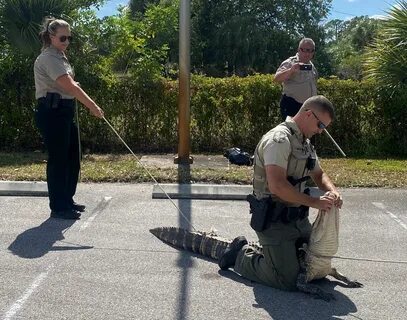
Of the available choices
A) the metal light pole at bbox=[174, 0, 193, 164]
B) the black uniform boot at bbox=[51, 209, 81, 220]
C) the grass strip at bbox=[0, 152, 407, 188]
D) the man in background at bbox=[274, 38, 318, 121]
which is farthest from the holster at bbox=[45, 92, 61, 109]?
the metal light pole at bbox=[174, 0, 193, 164]

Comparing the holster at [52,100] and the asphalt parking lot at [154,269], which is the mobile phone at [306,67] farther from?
the holster at [52,100]

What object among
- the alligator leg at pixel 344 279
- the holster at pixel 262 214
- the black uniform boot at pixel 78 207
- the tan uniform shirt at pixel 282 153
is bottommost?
the alligator leg at pixel 344 279

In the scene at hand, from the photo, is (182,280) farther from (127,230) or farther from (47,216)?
(47,216)

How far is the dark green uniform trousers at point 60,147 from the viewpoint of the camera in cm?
622

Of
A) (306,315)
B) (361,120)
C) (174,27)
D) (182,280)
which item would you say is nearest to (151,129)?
(361,120)

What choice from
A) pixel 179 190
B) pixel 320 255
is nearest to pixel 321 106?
pixel 320 255

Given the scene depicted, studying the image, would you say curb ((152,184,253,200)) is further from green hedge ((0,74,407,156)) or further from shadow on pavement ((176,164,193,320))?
green hedge ((0,74,407,156))

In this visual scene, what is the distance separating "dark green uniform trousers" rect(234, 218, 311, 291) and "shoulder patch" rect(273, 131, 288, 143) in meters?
0.60

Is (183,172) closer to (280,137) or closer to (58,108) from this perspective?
(58,108)

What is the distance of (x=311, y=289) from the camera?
450cm

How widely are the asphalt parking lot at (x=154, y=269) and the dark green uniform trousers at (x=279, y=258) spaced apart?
0.08 meters

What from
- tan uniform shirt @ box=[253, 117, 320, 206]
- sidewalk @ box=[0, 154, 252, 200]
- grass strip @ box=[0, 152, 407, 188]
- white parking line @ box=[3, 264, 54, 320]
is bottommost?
white parking line @ box=[3, 264, 54, 320]

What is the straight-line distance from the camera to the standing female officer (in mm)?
6051

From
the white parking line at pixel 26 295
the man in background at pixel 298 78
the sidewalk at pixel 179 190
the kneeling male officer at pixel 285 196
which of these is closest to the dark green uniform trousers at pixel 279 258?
the kneeling male officer at pixel 285 196
